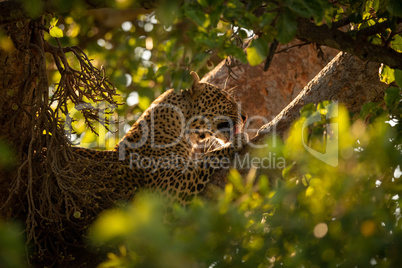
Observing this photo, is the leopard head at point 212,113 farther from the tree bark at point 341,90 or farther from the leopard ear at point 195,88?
the tree bark at point 341,90

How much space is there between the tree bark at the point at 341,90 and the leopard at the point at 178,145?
1.71ft

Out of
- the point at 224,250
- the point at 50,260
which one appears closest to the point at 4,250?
the point at 224,250

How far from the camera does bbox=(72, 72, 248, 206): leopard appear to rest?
5.38m

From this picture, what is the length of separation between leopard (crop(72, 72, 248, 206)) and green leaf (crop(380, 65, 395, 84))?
143 cm

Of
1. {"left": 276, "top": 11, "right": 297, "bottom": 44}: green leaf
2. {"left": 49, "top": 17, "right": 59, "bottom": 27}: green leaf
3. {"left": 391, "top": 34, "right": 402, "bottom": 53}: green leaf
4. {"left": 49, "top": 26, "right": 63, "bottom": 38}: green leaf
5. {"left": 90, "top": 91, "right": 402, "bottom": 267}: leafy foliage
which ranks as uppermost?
{"left": 49, "top": 17, "right": 59, "bottom": 27}: green leaf

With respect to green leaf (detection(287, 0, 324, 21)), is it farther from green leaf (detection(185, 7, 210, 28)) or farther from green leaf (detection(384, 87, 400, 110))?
green leaf (detection(384, 87, 400, 110))

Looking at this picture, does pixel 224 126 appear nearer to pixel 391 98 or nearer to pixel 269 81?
pixel 269 81

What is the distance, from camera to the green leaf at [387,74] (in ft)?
13.9

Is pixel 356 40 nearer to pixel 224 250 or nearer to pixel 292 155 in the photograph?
pixel 292 155

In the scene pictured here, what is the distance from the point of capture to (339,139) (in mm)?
2527

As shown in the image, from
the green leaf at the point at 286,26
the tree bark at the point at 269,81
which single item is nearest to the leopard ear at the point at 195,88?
the tree bark at the point at 269,81

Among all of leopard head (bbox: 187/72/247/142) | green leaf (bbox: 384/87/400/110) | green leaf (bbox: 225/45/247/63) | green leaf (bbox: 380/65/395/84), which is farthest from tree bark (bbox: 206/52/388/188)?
green leaf (bbox: 225/45/247/63)

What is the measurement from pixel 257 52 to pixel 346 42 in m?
0.81

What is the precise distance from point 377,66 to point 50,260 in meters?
3.24
